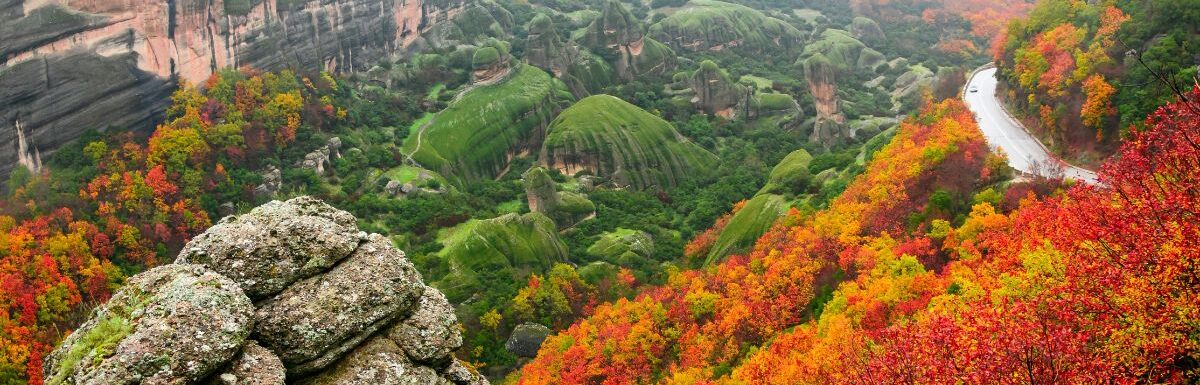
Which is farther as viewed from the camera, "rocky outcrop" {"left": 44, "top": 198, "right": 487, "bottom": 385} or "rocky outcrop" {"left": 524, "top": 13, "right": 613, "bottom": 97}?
"rocky outcrop" {"left": 524, "top": 13, "right": 613, "bottom": 97}

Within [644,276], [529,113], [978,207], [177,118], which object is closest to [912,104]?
[529,113]

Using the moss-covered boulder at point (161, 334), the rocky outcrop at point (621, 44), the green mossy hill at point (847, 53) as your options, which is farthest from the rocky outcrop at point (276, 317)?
the green mossy hill at point (847, 53)

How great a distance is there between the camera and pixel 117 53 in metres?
73.5

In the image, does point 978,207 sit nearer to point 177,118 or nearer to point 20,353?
point 20,353

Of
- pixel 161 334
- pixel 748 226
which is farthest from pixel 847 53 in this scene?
pixel 161 334

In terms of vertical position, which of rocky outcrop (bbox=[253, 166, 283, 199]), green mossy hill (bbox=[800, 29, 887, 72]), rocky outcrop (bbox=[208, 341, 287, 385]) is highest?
rocky outcrop (bbox=[208, 341, 287, 385])

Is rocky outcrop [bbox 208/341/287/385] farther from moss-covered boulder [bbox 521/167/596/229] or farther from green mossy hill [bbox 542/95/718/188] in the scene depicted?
green mossy hill [bbox 542/95/718/188]

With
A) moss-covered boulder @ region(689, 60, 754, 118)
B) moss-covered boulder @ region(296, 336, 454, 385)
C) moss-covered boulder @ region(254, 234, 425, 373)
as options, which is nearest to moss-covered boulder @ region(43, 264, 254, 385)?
moss-covered boulder @ region(254, 234, 425, 373)

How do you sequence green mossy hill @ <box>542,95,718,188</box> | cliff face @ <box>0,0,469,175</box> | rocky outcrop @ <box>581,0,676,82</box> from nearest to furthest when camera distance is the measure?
cliff face @ <box>0,0,469,175</box> < green mossy hill @ <box>542,95,718,188</box> < rocky outcrop @ <box>581,0,676,82</box>

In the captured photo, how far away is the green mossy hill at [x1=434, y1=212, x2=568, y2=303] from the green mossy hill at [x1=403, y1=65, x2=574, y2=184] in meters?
18.8

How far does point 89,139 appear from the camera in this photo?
7188 centimetres

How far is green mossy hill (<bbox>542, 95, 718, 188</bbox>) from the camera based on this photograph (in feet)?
314

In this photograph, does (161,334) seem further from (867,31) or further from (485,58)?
(867,31)

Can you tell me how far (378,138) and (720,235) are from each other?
41952 mm
